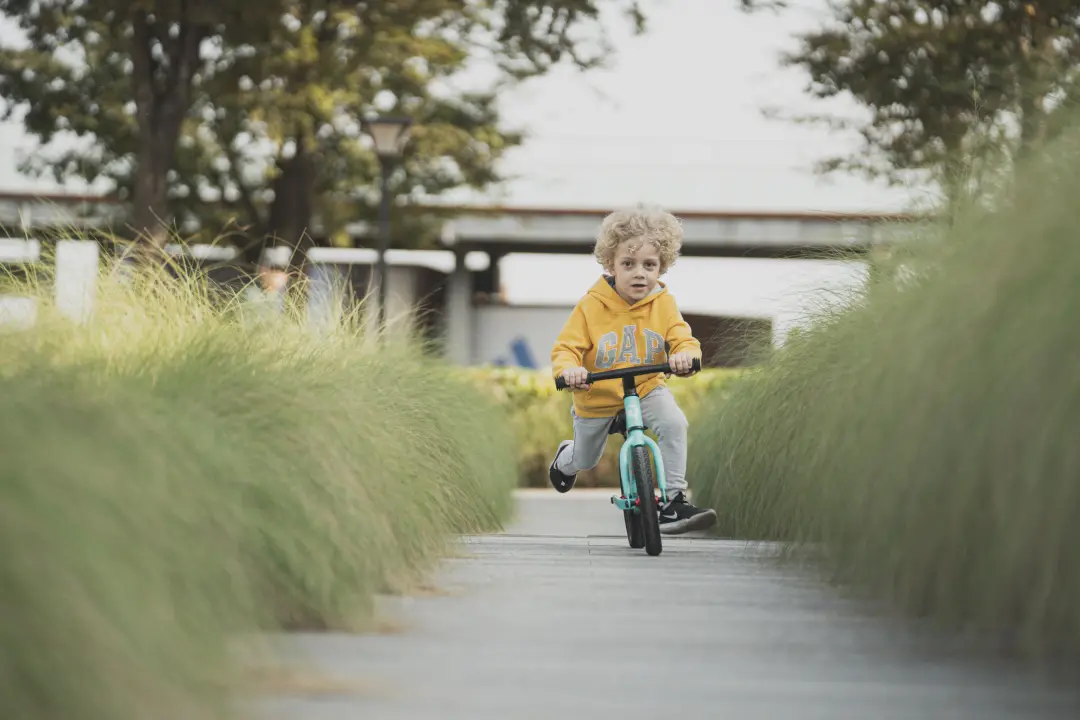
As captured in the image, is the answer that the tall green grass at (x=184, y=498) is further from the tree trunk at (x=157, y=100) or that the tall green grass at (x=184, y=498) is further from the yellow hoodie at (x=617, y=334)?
the tree trunk at (x=157, y=100)

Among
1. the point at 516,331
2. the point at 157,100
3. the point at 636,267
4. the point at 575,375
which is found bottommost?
the point at 575,375

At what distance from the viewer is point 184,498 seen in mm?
2828

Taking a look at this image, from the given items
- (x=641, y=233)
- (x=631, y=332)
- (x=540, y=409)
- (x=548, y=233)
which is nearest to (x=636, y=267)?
(x=641, y=233)

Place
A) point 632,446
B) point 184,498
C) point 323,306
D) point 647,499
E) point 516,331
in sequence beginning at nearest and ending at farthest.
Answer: point 184,498
point 647,499
point 632,446
point 323,306
point 516,331

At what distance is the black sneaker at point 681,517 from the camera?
18.3 feet

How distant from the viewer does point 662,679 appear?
9.38 feet

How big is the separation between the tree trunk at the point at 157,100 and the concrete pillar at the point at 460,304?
11072 millimetres

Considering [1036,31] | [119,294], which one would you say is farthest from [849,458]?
[1036,31]

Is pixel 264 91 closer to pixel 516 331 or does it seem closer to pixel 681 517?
pixel 516 331

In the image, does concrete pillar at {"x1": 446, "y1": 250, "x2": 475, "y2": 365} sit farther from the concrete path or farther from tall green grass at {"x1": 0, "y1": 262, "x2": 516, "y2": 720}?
the concrete path

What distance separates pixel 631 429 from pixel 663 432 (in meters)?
0.32

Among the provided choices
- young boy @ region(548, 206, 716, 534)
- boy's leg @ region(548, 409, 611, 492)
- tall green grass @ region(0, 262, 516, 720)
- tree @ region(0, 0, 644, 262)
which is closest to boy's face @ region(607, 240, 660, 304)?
young boy @ region(548, 206, 716, 534)

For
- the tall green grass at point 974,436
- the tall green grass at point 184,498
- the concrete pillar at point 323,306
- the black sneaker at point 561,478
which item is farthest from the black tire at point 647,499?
the concrete pillar at point 323,306

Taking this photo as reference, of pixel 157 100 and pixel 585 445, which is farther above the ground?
pixel 157 100
